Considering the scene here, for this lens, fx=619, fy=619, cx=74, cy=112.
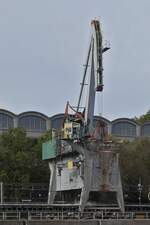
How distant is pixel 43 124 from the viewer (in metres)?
144

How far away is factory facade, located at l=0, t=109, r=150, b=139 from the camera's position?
456 ft

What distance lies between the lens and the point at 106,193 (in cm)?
8981

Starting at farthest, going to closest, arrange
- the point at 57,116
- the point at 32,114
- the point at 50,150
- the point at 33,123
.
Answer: the point at 57,116 → the point at 33,123 → the point at 32,114 → the point at 50,150

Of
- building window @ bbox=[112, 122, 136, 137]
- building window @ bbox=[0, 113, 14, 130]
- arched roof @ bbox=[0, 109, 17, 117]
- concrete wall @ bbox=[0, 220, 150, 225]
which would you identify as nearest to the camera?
concrete wall @ bbox=[0, 220, 150, 225]

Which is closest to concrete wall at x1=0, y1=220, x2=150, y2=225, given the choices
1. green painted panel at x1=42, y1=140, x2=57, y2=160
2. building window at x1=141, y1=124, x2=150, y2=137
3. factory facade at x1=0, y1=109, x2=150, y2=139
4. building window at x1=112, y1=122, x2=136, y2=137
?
green painted panel at x1=42, y1=140, x2=57, y2=160

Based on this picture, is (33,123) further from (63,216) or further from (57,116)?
(63,216)

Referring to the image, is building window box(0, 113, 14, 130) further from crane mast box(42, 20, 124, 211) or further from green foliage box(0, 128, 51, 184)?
crane mast box(42, 20, 124, 211)

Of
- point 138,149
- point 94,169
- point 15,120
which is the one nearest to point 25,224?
point 94,169

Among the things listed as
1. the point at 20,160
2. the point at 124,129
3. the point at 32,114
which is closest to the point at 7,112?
the point at 32,114

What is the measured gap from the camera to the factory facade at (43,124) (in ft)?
456

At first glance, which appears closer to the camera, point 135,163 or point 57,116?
point 135,163

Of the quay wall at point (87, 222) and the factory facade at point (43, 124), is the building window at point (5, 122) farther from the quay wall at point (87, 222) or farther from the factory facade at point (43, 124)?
the quay wall at point (87, 222)

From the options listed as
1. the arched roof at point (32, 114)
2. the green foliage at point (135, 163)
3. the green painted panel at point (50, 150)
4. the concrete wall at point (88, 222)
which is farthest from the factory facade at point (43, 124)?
the concrete wall at point (88, 222)

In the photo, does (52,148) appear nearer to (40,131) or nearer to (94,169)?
(94,169)
